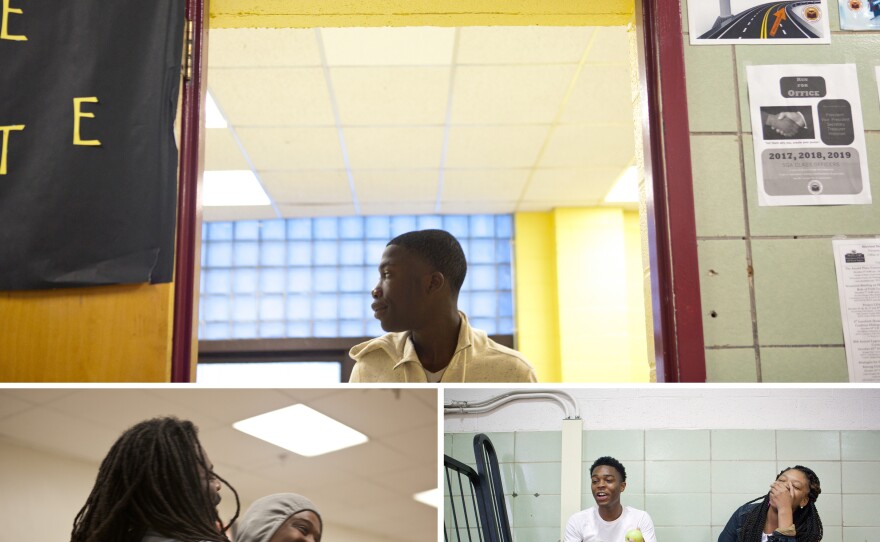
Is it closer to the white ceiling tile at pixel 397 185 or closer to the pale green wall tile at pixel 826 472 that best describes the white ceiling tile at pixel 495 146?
the white ceiling tile at pixel 397 185

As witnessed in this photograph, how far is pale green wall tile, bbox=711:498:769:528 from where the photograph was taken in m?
0.96

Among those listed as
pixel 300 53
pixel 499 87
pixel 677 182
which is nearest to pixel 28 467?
pixel 677 182

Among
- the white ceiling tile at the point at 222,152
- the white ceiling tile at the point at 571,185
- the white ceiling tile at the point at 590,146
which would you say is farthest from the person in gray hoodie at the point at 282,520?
the white ceiling tile at the point at 571,185

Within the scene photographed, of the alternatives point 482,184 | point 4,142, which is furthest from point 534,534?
point 482,184

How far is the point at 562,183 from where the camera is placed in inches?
200

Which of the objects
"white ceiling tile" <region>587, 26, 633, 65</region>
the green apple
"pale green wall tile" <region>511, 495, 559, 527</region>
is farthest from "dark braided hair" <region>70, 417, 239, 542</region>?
"white ceiling tile" <region>587, 26, 633, 65</region>

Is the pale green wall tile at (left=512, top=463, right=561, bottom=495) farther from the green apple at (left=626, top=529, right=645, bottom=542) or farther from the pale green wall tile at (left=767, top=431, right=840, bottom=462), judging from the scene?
the pale green wall tile at (left=767, top=431, right=840, bottom=462)

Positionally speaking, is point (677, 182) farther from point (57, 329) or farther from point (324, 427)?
point (57, 329)

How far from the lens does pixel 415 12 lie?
179cm

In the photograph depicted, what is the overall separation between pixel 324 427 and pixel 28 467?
0.34m

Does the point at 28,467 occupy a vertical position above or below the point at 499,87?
below

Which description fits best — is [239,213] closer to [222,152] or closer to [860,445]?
[222,152]

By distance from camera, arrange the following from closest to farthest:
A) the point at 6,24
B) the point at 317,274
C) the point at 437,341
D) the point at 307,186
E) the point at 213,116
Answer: the point at 6,24, the point at 437,341, the point at 213,116, the point at 307,186, the point at 317,274

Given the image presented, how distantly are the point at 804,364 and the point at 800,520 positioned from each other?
60 cm
